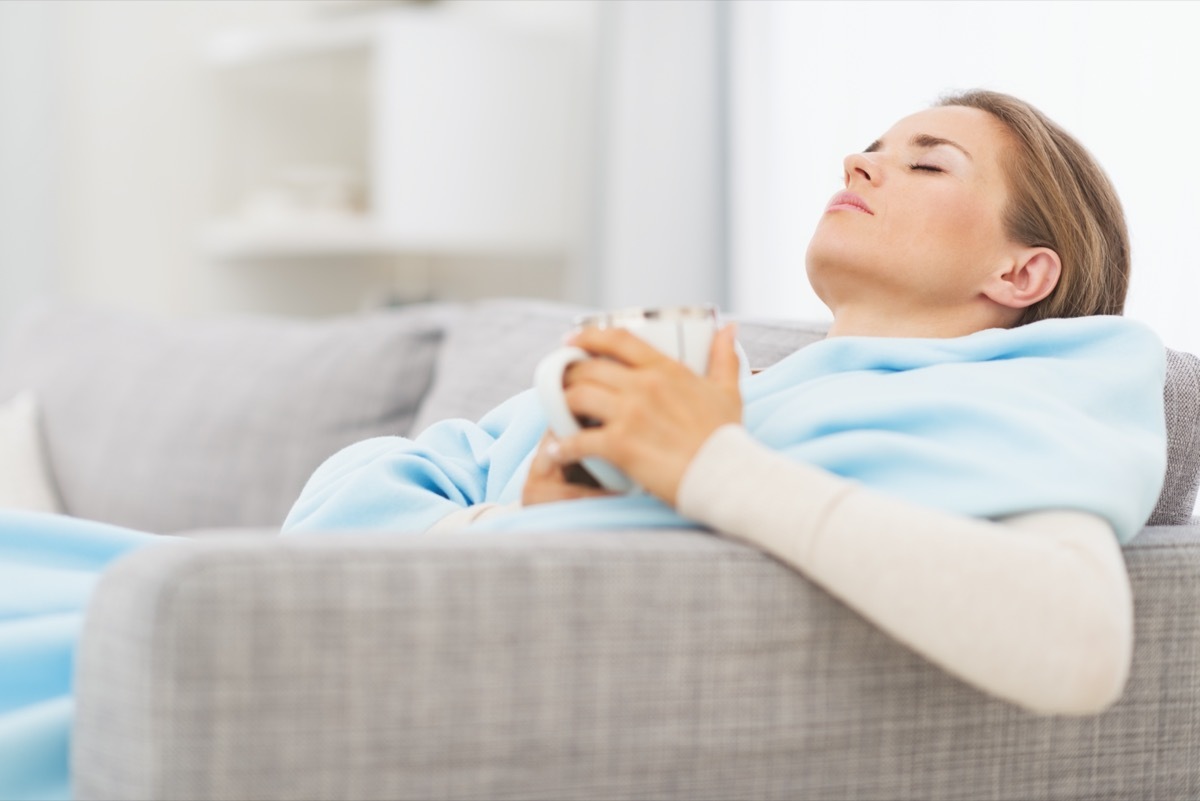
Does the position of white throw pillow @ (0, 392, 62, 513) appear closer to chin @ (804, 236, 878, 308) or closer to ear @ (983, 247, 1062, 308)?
chin @ (804, 236, 878, 308)

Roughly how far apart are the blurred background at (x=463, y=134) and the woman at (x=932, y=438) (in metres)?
0.82

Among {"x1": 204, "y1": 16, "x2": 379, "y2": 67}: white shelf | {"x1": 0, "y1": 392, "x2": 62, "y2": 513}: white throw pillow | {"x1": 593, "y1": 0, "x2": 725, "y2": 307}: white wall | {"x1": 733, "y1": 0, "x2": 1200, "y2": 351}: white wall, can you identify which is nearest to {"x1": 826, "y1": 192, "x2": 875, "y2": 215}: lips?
{"x1": 733, "y1": 0, "x2": 1200, "y2": 351}: white wall

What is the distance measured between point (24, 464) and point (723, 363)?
160cm

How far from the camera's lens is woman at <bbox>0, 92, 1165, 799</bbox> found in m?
0.83

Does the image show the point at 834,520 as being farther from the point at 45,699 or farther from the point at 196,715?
the point at 45,699

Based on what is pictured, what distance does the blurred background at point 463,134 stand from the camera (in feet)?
8.13

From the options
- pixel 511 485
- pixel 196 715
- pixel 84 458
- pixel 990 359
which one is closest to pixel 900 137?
pixel 990 359

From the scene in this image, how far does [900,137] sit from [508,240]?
2298 millimetres

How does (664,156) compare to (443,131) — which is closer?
(664,156)

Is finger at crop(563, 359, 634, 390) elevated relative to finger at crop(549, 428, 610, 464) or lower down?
elevated

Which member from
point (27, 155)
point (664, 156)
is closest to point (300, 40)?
point (27, 155)

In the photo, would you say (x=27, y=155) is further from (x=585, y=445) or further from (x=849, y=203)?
(x=585, y=445)

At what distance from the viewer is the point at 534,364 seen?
169 centimetres

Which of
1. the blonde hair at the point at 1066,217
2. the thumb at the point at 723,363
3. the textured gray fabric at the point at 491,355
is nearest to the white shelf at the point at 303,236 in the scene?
the textured gray fabric at the point at 491,355
